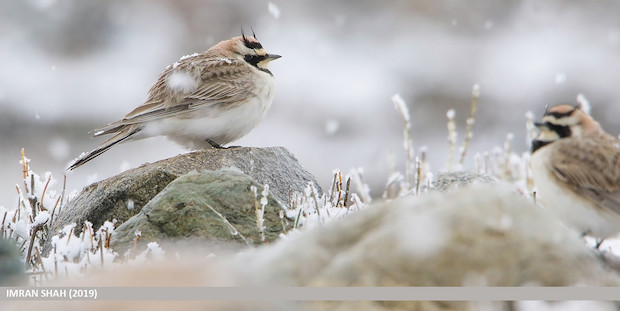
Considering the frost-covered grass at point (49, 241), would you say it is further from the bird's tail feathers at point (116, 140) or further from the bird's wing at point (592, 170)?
the bird's wing at point (592, 170)

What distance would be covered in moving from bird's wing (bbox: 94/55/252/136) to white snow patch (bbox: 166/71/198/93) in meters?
0.02

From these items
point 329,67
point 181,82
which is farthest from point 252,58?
point 329,67

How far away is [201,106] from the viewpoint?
647 cm

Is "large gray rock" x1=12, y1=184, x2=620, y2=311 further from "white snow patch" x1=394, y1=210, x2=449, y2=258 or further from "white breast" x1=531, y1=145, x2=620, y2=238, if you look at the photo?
"white breast" x1=531, y1=145, x2=620, y2=238

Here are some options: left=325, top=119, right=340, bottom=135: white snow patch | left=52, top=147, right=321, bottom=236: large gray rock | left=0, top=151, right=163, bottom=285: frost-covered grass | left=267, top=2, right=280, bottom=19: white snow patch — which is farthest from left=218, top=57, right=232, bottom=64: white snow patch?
left=267, top=2, right=280, bottom=19: white snow patch

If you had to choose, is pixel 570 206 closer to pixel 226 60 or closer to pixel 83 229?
pixel 83 229

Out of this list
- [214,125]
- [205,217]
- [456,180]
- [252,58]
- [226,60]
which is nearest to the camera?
[205,217]

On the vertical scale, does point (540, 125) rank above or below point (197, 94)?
below

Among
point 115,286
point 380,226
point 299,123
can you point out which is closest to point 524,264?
point 380,226

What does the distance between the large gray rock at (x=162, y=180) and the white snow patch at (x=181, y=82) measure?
3.09ft

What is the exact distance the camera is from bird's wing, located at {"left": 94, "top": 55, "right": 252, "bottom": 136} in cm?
641

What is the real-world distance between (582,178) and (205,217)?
85.5 inches

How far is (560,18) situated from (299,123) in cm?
816

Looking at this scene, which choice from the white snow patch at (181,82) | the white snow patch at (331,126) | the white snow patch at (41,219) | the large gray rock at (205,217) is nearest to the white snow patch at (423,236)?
the large gray rock at (205,217)
